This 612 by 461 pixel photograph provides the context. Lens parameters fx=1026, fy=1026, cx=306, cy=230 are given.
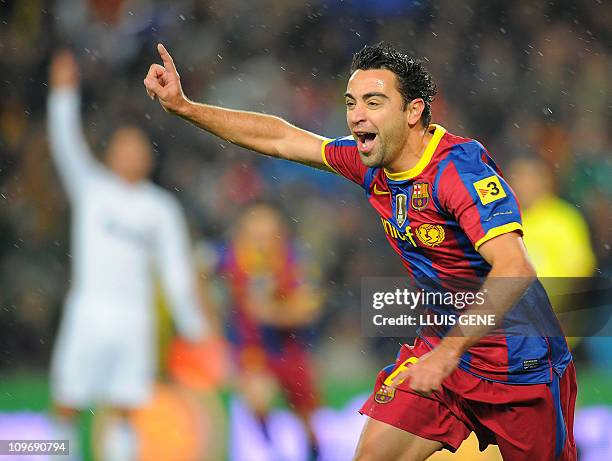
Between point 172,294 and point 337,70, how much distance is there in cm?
391

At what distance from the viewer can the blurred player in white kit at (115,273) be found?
7.23m

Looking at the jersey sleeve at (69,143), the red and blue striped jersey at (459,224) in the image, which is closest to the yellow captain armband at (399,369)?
the red and blue striped jersey at (459,224)

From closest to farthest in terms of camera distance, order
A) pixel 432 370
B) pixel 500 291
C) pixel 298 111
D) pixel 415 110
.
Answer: pixel 432 370, pixel 500 291, pixel 415 110, pixel 298 111

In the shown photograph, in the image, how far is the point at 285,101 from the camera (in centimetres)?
999

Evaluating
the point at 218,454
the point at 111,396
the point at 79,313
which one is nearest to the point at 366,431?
the point at 218,454

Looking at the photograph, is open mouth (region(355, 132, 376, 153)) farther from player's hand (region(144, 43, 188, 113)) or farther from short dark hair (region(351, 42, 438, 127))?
player's hand (region(144, 43, 188, 113))

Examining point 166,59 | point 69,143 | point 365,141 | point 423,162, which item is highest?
point 69,143

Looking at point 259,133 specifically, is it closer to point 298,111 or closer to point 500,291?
point 500,291

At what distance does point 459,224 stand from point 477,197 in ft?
0.52

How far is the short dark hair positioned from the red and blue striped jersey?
0.15 m

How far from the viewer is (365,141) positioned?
387 centimetres

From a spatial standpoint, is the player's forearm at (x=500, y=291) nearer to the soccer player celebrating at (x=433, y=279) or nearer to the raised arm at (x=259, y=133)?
the soccer player celebrating at (x=433, y=279)

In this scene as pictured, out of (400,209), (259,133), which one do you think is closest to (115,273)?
(259,133)

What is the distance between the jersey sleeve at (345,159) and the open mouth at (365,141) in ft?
0.80
